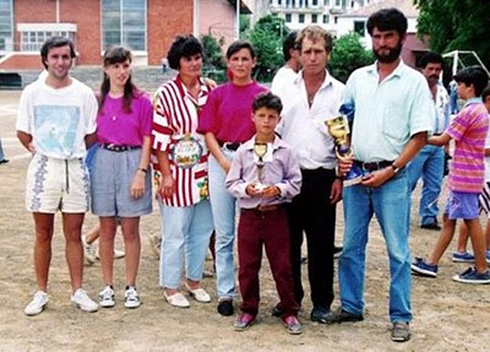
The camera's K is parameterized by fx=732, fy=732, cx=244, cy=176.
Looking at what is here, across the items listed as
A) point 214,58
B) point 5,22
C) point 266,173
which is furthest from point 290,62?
point 5,22

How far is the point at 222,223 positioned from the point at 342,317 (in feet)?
3.35

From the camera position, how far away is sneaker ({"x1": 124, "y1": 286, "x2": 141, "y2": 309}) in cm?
514

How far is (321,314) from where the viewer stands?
16.1 ft

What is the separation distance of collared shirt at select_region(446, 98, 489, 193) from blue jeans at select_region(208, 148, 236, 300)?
2.03 meters

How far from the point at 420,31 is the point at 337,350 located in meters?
29.4

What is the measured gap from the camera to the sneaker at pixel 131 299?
16.9ft

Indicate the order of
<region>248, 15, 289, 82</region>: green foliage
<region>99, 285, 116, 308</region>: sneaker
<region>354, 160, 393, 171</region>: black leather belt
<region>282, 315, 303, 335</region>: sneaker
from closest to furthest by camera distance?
1. <region>354, 160, 393, 171</region>: black leather belt
2. <region>282, 315, 303, 335</region>: sneaker
3. <region>99, 285, 116, 308</region>: sneaker
4. <region>248, 15, 289, 82</region>: green foliage

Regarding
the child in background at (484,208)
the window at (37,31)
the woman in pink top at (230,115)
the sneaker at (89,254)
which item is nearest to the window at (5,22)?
the window at (37,31)

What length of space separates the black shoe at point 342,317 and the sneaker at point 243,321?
20.5 inches

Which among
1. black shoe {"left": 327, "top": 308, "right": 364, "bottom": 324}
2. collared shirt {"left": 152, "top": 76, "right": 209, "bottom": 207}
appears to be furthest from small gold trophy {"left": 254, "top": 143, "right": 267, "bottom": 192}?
black shoe {"left": 327, "top": 308, "right": 364, "bottom": 324}

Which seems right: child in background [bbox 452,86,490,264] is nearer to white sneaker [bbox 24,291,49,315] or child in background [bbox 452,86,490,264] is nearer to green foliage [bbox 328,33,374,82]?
white sneaker [bbox 24,291,49,315]

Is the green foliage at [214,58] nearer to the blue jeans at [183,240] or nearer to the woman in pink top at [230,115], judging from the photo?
the blue jeans at [183,240]

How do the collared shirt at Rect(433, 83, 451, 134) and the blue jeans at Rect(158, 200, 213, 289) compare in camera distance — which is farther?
the collared shirt at Rect(433, 83, 451, 134)

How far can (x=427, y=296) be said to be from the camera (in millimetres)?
5574
